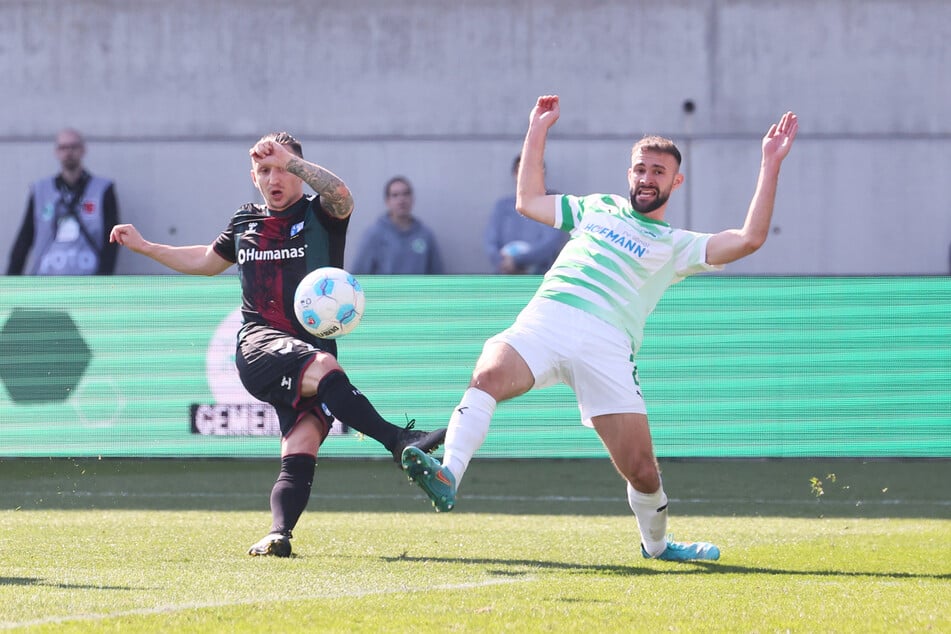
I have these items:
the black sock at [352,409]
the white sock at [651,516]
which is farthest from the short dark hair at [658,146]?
the black sock at [352,409]

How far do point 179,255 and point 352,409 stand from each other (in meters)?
1.48

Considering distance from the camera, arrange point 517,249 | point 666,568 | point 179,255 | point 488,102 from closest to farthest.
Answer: point 666,568, point 179,255, point 517,249, point 488,102

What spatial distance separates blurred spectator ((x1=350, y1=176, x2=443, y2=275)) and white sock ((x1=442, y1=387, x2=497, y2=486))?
794 centimetres

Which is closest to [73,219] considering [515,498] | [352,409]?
[515,498]

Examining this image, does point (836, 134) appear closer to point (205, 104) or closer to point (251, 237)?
point (205, 104)

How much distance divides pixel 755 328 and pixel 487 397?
5.34 metres

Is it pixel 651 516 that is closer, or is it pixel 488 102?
pixel 651 516

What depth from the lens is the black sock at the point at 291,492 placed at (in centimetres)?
680

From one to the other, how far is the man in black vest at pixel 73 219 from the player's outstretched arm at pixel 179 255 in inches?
271

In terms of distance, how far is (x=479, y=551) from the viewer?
23.3 feet

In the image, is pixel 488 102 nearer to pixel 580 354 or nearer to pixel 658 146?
pixel 658 146

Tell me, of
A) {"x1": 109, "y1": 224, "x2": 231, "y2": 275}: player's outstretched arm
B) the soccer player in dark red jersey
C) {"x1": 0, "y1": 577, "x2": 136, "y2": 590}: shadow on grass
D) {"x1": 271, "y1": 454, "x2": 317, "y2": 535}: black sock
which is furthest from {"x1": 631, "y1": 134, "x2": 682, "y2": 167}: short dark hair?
{"x1": 0, "y1": 577, "x2": 136, "y2": 590}: shadow on grass

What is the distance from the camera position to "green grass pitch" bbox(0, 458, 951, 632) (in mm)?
4934

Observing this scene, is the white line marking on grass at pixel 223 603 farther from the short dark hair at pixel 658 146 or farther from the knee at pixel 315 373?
the short dark hair at pixel 658 146
